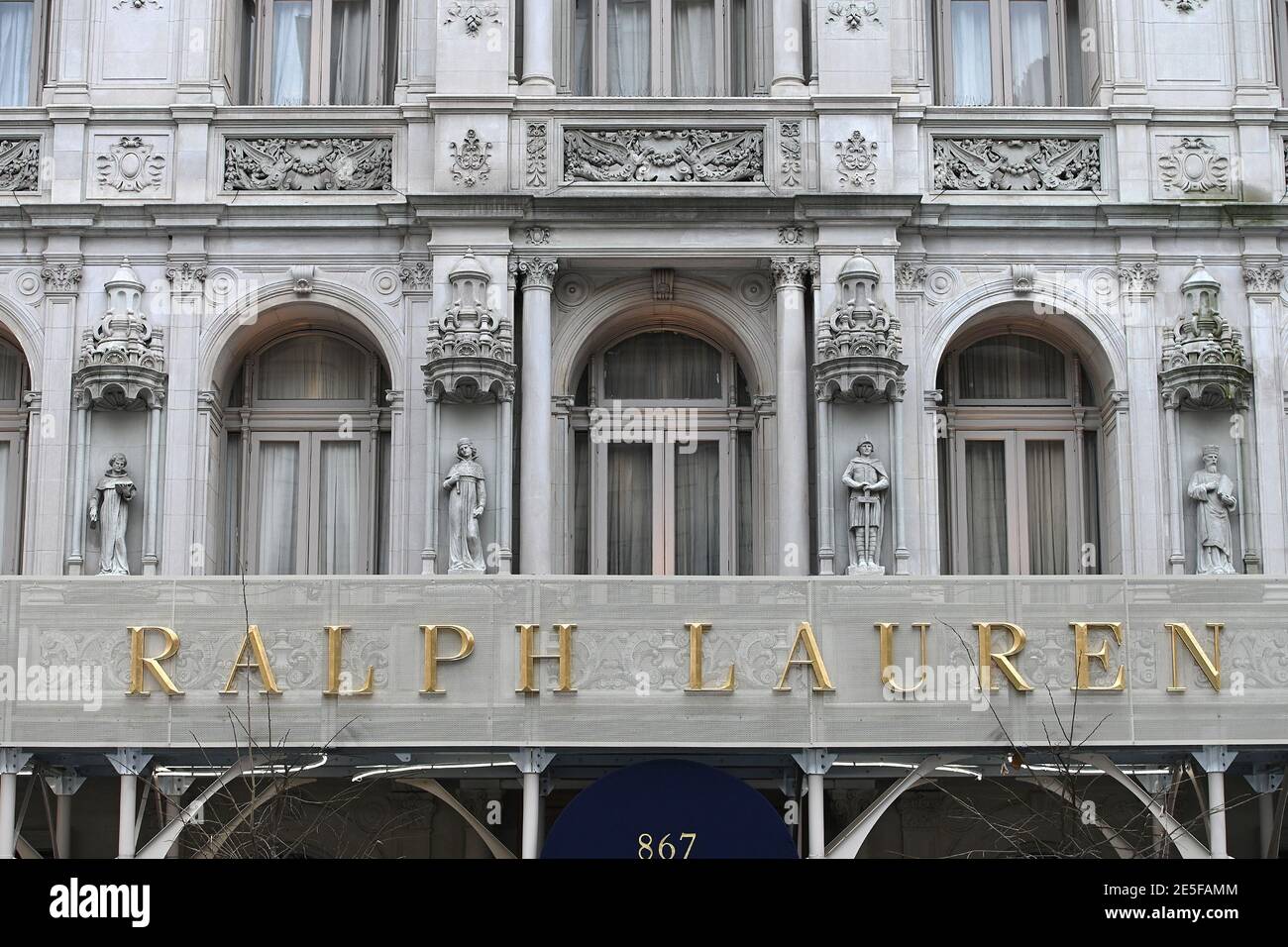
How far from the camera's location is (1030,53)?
3297cm

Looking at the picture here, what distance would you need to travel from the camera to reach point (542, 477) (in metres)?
29.8

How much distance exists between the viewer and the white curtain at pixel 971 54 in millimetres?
32750

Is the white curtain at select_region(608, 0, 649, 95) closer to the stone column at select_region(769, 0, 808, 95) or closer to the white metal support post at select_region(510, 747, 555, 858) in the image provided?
the stone column at select_region(769, 0, 808, 95)

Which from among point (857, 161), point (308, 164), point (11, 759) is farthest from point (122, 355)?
point (857, 161)

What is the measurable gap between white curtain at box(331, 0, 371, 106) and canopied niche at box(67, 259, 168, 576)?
464 cm

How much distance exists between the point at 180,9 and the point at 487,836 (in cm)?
1345

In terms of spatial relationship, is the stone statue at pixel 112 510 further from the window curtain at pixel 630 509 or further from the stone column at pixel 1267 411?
the stone column at pixel 1267 411

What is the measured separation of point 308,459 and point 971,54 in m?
11.8

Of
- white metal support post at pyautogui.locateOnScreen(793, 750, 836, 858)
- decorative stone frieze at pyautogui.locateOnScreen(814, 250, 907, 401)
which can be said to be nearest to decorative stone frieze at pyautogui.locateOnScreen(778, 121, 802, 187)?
decorative stone frieze at pyautogui.locateOnScreen(814, 250, 907, 401)

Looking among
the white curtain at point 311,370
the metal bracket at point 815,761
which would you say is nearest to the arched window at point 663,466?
the white curtain at point 311,370

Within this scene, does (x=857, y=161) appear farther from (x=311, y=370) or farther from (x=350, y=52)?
(x=311, y=370)
